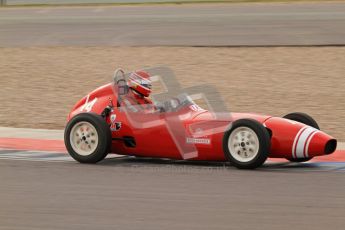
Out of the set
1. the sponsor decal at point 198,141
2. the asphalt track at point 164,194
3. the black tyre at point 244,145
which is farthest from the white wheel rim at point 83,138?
the black tyre at point 244,145

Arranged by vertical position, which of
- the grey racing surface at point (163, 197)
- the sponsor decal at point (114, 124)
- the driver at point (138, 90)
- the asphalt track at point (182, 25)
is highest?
the asphalt track at point (182, 25)

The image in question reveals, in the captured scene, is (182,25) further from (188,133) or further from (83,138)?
(188,133)

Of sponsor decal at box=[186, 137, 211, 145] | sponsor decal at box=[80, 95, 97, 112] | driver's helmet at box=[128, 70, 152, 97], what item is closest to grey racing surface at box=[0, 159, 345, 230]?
sponsor decal at box=[186, 137, 211, 145]

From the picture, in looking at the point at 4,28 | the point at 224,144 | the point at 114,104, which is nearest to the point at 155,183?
the point at 224,144

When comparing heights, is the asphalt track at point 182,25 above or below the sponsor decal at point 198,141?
above

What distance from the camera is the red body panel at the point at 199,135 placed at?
1051cm

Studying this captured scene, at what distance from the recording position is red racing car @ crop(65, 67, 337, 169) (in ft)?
34.4

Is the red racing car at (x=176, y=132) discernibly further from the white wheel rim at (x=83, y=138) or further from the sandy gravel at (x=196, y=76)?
the sandy gravel at (x=196, y=76)

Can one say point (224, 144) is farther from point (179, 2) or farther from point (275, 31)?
point (179, 2)

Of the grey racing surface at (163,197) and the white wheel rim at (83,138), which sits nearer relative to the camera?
the grey racing surface at (163,197)

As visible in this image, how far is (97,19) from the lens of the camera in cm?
2923

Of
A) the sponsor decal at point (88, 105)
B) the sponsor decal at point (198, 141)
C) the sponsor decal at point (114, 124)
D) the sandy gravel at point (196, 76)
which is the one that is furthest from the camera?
the sandy gravel at point (196, 76)

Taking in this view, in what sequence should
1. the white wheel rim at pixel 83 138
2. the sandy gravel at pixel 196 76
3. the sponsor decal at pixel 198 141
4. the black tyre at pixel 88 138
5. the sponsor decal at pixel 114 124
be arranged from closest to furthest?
the sponsor decal at pixel 198 141 → the black tyre at pixel 88 138 → the white wheel rim at pixel 83 138 → the sponsor decal at pixel 114 124 → the sandy gravel at pixel 196 76

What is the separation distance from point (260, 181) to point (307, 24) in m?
16.2
